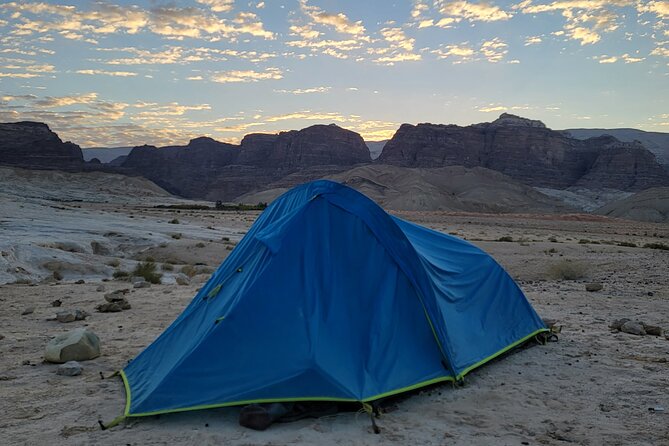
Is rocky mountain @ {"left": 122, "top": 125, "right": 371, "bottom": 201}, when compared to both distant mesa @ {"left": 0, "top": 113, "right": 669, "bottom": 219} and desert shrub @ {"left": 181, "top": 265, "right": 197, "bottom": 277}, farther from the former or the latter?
desert shrub @ {"left": 181, "top": 265, "right": 197, "bottom": 277}

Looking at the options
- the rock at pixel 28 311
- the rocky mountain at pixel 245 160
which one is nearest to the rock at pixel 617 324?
the rock at pixel 28 311

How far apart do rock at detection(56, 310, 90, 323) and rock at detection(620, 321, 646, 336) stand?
27.6 ft

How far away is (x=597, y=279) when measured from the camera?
13781mm

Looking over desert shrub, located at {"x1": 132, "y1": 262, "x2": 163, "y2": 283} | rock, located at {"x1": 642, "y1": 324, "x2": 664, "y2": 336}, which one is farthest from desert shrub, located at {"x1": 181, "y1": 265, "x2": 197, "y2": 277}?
rock, located at {"x1": 642, "y1": 324, "x2": 664, "y2": 336}

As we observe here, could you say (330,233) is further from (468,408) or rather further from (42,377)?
(42,377)

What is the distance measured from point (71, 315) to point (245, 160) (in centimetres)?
14968

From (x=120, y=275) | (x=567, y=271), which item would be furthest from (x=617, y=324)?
(x=120, y=275)

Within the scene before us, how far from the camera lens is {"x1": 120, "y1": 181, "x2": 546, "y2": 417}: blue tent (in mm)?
5023

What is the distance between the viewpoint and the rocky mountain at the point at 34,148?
108750mm

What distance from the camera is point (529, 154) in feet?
399

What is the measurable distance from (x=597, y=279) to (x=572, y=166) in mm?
115800

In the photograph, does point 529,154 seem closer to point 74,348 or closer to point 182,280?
point 182,280

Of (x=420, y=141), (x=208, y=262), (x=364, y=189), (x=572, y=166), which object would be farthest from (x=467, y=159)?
(x=208, y=262)

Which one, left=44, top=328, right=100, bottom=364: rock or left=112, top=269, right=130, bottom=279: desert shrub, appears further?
left=112, top=269, right=130, bottom=279: desert shrub
